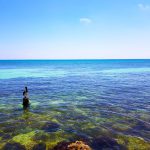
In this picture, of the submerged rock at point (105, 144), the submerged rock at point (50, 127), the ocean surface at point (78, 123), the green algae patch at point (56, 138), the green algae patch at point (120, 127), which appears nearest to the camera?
the submerged rock at point (105, 144)

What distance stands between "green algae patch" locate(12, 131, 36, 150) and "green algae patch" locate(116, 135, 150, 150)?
22.3 ft

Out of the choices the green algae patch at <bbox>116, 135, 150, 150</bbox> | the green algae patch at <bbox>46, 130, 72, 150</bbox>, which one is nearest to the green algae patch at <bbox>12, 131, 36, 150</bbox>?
the green algae patch at <bbox>46, 130, 72, 150</bbox>

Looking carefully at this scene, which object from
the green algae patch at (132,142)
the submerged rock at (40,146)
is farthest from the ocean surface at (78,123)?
the submerged rock at (40,146)

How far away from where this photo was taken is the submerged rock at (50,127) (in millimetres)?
17802

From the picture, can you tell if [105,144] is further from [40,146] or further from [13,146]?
[13,146]

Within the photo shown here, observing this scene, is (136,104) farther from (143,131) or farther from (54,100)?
(54,100)

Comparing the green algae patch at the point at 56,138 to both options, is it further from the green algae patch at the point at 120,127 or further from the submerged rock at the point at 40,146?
the green algae patch at the point at 120,127

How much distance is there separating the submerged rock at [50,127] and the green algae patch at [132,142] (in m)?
5.79

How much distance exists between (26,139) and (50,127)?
3.08m

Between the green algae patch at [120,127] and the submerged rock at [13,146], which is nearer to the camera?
the submerged rock at [13,146]

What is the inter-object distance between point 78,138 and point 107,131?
3.02 metres

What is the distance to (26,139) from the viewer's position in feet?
52.2

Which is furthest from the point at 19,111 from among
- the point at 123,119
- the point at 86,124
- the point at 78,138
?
the point at 123,119

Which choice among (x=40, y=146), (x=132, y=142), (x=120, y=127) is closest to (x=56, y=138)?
(x=40, y=146)
